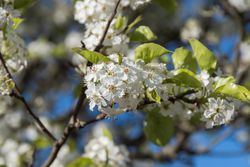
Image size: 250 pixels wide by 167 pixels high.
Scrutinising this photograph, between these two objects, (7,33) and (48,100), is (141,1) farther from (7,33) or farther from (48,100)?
(48,100)

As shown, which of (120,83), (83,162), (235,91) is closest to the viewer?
(120,83)

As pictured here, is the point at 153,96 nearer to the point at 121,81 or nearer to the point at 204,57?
the point at 121,81

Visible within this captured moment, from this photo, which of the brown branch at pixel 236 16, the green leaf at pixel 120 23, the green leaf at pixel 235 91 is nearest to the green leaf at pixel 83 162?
the green leaf at pixel 120 23

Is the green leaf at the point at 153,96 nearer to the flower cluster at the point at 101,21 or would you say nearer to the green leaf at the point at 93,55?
the green leaf at the point at 93,55

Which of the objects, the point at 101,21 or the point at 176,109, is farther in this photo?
the point at 101,21

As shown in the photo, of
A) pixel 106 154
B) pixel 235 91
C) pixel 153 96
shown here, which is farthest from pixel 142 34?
pixel 106 154

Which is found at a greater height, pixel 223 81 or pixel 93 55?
pixel 93 55
